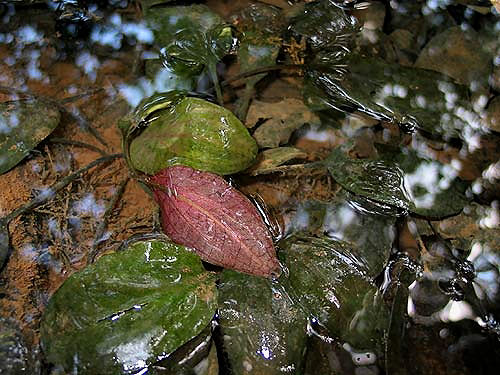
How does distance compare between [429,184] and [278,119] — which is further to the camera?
[278,119]

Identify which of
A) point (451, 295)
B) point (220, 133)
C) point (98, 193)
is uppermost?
point (220, 133)

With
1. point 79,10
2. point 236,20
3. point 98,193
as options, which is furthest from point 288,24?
point 98,193

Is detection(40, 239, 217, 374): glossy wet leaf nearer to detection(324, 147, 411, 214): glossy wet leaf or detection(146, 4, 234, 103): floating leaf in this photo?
detection(324, 147, 411, 214): glossy wet leaf

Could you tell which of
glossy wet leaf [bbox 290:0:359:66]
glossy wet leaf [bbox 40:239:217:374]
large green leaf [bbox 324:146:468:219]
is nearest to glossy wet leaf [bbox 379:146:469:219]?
large green leaf [bbox 324:146:468:219]

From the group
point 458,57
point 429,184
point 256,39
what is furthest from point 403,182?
point 256,39

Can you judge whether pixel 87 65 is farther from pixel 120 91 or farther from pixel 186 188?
pixel 186 188

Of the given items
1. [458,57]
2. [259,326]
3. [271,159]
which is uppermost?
[458,57]

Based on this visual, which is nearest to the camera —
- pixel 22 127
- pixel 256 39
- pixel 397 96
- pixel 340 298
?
pixel 340 298

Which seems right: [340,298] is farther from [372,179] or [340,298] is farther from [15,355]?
[15,355]
